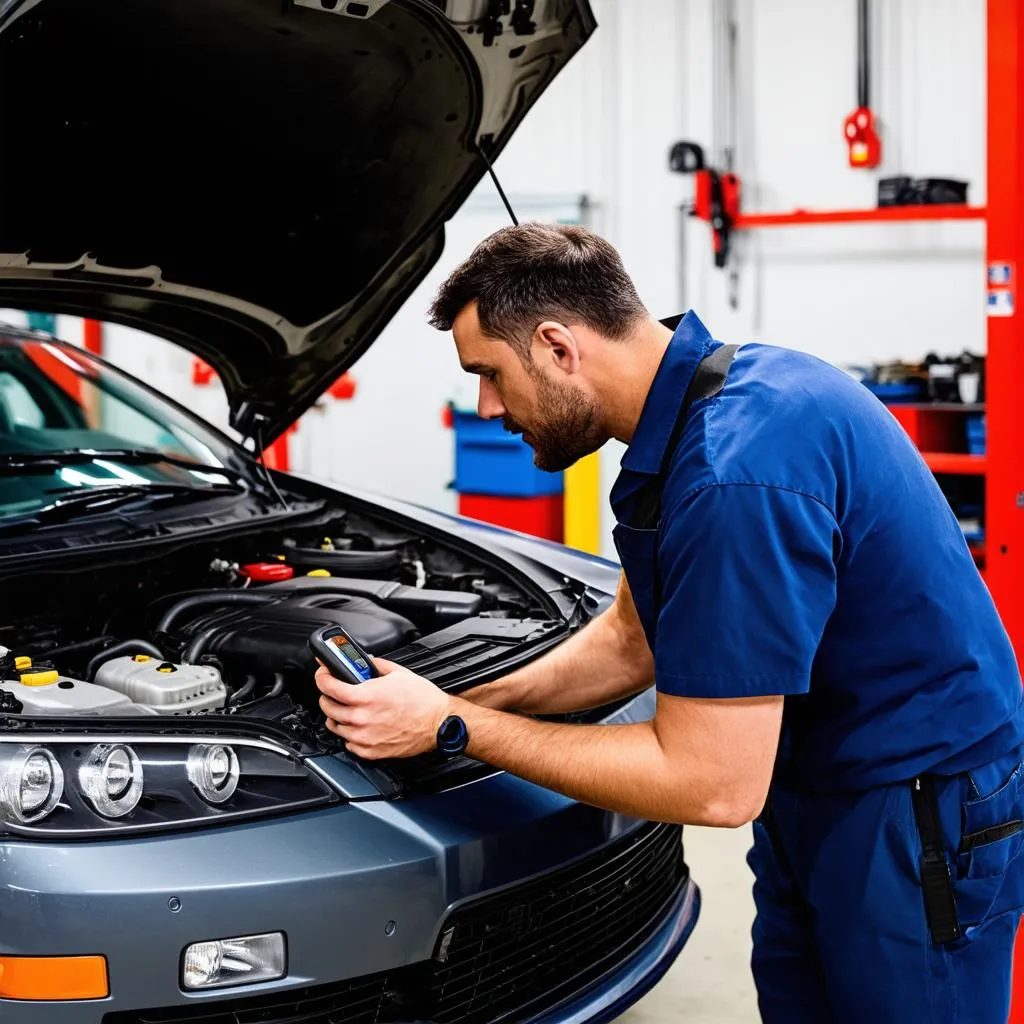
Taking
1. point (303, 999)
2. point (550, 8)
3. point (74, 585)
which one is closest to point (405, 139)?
point (550, 8)

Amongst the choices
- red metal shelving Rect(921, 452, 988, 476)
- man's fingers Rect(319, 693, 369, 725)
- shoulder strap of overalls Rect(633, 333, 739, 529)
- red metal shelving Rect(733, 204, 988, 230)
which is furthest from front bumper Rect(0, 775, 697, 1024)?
red metal shelving Rect(733, 204, 988, 230)

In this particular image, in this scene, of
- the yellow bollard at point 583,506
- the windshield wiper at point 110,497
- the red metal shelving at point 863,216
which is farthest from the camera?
the yellow bollard at point 583,506

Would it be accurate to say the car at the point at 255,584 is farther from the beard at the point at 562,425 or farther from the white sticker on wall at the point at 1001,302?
the white sticker on wall at the point at 1001,302

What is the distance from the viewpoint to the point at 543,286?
58.6 inches

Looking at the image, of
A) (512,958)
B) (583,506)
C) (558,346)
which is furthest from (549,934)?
(583,506)

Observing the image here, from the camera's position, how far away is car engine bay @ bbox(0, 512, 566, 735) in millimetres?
1853

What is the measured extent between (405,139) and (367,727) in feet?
3.66

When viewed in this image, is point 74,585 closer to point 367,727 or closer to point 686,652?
point 367,727

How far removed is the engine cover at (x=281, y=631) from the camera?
6.66 ft

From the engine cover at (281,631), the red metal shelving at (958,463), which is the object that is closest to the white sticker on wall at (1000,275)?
the red metal shelving at (958,463)

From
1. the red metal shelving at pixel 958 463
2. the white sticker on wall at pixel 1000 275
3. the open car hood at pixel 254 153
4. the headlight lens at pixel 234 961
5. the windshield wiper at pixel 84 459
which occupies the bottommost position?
the headlight lens at pixel 234 961

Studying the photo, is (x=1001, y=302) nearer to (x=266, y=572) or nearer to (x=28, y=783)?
(x=266, y=572)

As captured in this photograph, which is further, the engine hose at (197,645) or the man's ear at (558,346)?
the engine hose at (197,645)

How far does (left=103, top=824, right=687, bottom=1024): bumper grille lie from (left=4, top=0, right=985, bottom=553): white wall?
12.4ft
